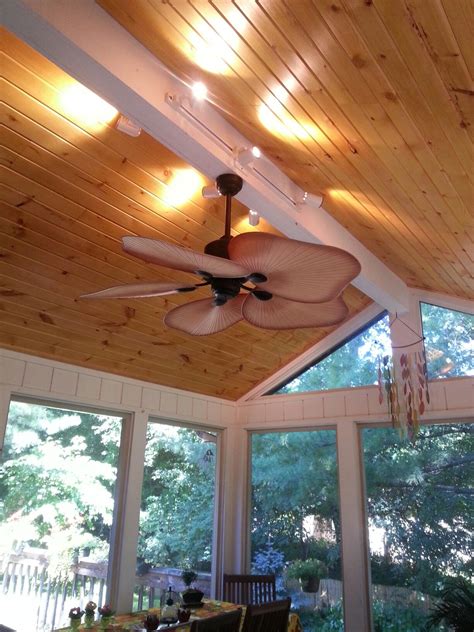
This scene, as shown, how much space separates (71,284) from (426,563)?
337 cm

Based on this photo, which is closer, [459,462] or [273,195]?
[273,195]

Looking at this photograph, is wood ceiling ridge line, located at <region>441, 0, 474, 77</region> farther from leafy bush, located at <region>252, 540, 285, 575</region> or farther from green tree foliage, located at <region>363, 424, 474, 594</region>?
leafy bush, located at <region>252, 540, 285, 575</region>

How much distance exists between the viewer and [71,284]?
3.05 meters

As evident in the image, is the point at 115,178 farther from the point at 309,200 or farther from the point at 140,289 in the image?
the point at 309,200

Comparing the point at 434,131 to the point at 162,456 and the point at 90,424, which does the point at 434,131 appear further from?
the point at 162,456

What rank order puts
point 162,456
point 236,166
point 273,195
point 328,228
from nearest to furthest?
1. point 236,166
2. point 273,195
3. point 328,228
4. point 162,456

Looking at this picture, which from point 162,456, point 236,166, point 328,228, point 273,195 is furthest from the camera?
point 162,456

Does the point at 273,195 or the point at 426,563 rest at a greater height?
the point at 273,195

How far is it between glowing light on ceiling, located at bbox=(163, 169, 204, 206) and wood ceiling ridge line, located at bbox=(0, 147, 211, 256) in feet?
0.54

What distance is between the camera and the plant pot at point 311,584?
14.1 ft

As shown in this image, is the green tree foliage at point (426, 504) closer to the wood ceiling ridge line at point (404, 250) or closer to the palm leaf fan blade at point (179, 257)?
the wood ceiling ridge line at point (404, 250)

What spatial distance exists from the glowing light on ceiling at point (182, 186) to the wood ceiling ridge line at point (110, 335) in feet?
3.46

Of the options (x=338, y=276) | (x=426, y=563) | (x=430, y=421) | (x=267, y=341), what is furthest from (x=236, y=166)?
(x=426, y=563)

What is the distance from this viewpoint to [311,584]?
432cm
